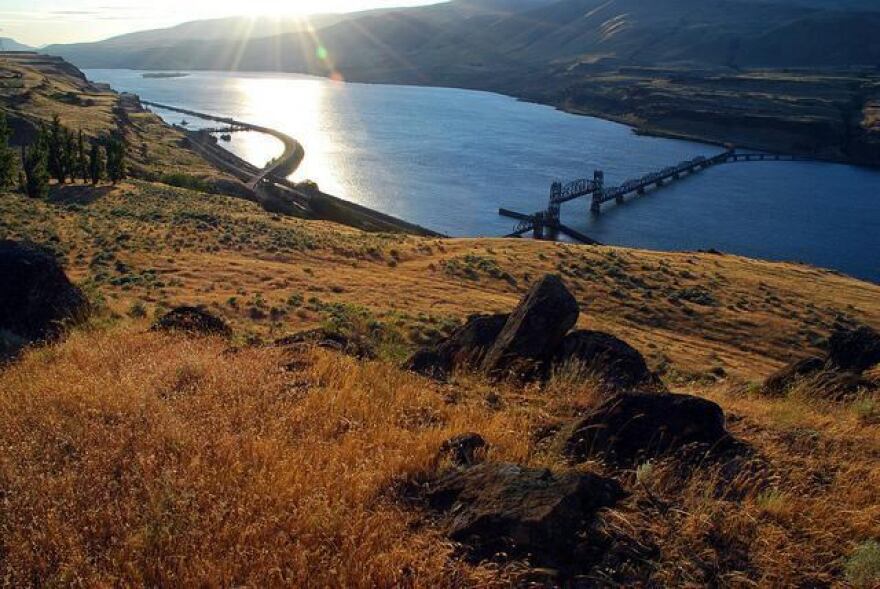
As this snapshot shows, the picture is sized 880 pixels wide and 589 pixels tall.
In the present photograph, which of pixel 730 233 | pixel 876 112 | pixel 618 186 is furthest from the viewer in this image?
pixel 876 112

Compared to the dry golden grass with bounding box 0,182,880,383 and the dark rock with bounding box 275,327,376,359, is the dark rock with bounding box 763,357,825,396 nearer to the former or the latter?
the dry golden grass with bounding box 0,182,880,383

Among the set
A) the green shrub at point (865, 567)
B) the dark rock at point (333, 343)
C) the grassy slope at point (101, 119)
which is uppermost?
the grassy slope at point (101, 119)

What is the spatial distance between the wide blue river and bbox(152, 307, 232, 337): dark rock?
6613 centimetres

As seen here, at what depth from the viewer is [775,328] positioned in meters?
31.5

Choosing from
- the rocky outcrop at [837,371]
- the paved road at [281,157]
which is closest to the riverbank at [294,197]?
the paved road at [281,157]

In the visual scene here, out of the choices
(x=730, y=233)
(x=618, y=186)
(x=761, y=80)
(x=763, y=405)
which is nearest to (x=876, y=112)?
(x=761, y=80)

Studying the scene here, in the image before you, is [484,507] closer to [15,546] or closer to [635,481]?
[635,481]

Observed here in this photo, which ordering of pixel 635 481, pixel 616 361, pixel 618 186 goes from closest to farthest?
pixel 635 481, pixel 616 361, pixel 618 186

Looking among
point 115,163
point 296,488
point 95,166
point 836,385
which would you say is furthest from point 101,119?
point 296,488

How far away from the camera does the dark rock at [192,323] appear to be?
9.88 metres

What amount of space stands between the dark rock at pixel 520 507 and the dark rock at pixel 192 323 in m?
6.53

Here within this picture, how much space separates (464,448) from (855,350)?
10378 millimetres

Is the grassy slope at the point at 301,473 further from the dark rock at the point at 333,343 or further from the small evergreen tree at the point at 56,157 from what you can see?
the small evergreen tree at the point at 56,157

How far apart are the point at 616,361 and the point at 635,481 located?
4.04m
